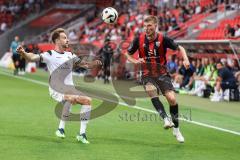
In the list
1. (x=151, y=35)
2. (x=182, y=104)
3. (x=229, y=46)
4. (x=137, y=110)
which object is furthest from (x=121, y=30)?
(x=151, y=35)

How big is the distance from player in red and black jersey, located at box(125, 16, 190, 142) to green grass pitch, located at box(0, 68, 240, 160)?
1.78 feet

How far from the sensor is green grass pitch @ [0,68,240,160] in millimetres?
9742

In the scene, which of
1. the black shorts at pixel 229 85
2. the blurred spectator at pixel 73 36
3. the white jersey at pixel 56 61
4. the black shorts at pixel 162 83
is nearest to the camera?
the white jersey at pixel 56 61

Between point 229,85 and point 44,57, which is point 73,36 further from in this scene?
point 44,57

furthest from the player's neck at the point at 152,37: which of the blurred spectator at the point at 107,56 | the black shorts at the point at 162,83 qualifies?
the blurred spectator at the point at 107,56

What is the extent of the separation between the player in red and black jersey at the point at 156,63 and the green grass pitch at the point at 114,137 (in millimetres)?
541

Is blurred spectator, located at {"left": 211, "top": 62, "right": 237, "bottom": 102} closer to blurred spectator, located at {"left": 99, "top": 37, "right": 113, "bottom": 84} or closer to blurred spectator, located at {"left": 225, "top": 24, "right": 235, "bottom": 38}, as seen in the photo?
blurred spectator, located at {"left": 225, "top": 24, "right": 235, "bottom": 38}

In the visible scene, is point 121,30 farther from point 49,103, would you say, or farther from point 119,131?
point 119,131

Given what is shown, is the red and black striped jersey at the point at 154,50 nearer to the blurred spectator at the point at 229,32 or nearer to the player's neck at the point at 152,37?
the player's neck at the point at 152,37

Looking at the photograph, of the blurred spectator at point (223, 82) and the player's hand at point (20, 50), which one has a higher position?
the player's hand at point (20, 50)

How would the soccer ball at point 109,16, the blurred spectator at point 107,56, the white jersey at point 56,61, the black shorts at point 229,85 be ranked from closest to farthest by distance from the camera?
the white jersey at point 56,61
the soccer ball at point 109,16
the black shorts at point 229,85
the blurred spectator at point 107,56

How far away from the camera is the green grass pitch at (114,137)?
974 centimetres

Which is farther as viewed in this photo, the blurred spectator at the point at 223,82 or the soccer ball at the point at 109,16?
the blurred spectator at the point at 223,82

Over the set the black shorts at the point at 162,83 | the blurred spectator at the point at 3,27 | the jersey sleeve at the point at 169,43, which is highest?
the blurred spectator at the point at 3,27
